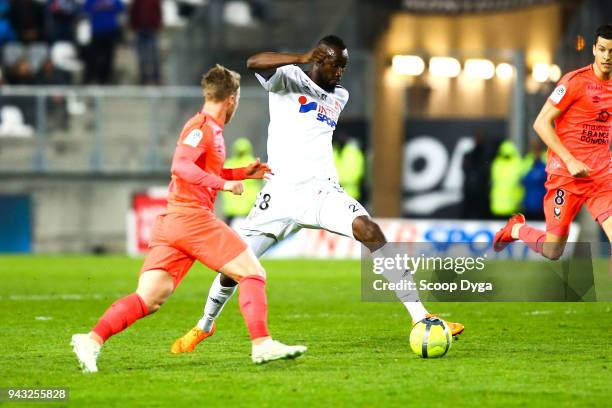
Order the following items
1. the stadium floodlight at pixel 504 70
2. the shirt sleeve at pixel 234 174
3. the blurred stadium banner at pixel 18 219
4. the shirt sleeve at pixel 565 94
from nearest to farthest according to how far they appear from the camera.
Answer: the shirt sleeve at pixel 234 174
the shirt sleeve at pixel 565 94
the blurred stadium banner at pixel 18 219
the stadium floodlight at pixel 504 70

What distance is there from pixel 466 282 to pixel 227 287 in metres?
4.96

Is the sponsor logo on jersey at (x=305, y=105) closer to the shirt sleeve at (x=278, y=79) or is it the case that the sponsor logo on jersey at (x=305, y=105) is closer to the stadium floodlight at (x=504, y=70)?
the shirt sleeve at (x=278, y=79)

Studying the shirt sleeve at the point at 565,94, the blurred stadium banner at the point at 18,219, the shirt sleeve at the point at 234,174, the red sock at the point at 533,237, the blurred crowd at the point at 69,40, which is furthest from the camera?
the blurred crowd at the point at 69,40

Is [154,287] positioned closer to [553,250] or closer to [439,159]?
[553,250]

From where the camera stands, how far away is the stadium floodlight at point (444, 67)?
2462cm

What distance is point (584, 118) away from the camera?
33.2 feet

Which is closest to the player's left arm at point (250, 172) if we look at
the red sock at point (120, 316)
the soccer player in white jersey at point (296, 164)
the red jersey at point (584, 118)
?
the soccer player in white jersey at point (296, 164)

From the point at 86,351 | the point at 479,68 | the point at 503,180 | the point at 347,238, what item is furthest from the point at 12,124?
the point at 86,351

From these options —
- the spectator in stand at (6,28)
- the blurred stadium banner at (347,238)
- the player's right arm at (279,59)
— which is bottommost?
the blurred stadium banner at (347,238)

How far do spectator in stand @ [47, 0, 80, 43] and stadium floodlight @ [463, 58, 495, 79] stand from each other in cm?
733

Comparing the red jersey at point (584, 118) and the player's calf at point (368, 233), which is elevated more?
the red jersey at point (584, 118)

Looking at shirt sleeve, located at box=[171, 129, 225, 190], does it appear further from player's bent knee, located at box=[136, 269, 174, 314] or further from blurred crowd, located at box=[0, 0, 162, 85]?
blurred crowd, located at box=[0, 0, 162, 85]

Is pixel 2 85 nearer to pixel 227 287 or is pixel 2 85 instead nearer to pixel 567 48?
pixel 567 48

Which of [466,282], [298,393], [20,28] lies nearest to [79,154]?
[20,28]
